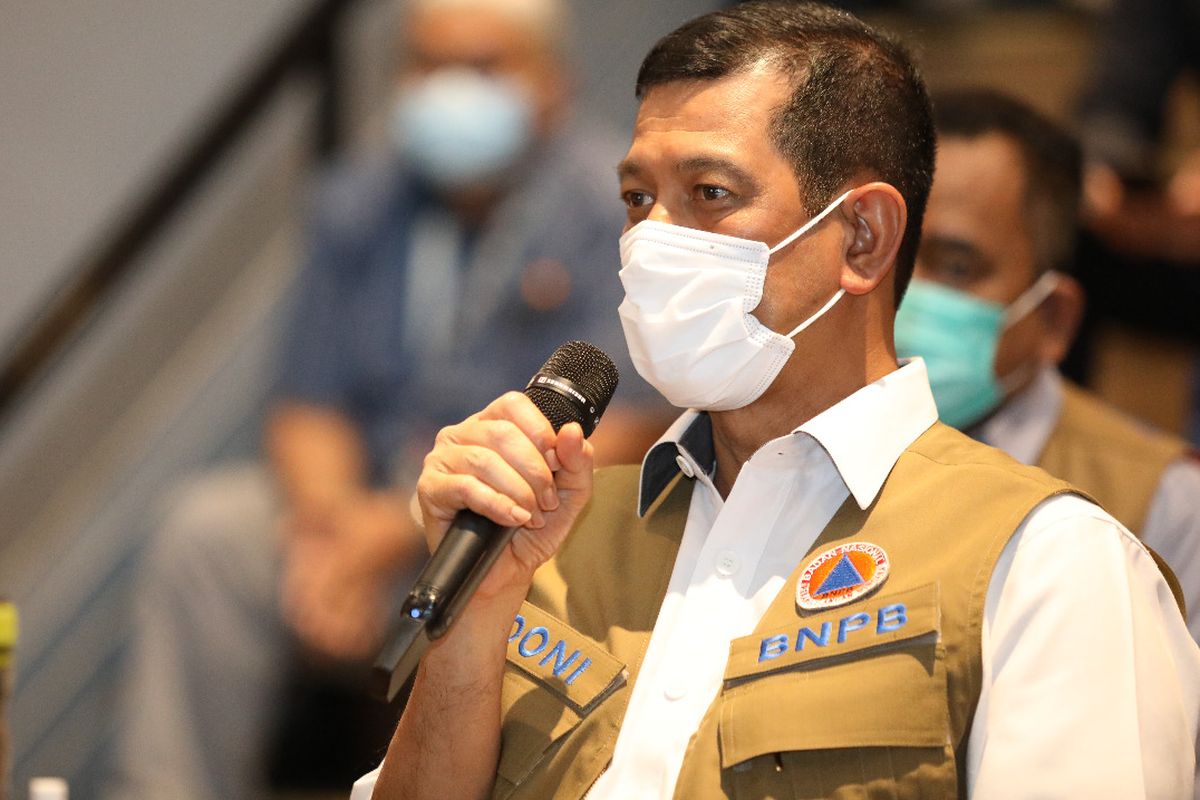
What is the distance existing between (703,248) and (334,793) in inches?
90.0

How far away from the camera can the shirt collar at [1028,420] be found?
9.69ft

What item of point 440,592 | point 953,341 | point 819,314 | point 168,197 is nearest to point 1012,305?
point 953,341

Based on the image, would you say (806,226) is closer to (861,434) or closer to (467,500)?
(861,434)

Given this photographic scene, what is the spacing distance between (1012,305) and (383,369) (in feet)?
5.11

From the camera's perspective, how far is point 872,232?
6.77ft

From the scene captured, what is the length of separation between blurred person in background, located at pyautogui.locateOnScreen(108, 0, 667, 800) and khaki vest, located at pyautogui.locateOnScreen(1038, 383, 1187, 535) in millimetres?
964

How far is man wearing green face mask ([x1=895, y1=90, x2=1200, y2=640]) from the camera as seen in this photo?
113 inches

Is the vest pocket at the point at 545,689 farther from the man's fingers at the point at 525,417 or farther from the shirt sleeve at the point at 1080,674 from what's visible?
the shirt sleeve at the point at 1080,674

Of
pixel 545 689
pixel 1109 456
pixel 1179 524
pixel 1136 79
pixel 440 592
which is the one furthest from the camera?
pixel 1136 79

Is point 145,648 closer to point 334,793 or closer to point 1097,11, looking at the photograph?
point 334,793

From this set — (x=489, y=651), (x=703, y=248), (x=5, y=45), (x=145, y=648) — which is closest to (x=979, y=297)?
(x=703, y=248)

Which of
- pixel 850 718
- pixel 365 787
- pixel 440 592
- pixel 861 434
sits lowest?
pixel 365 787

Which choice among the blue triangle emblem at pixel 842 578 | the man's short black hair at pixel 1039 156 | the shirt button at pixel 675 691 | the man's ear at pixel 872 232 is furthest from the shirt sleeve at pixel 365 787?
the man's short black hair at pixel 1039 156

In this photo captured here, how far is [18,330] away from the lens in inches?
159
